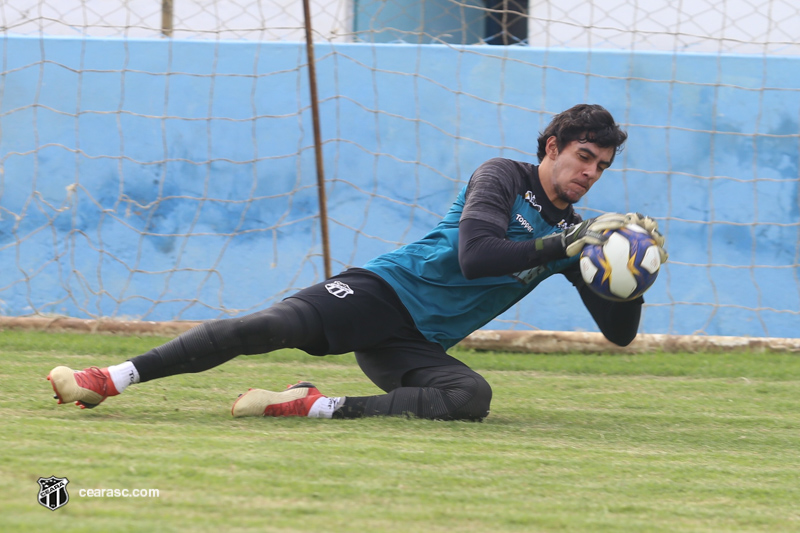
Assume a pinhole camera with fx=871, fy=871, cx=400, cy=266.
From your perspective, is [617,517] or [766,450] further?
[766,450]

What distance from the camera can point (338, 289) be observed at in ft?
11.9

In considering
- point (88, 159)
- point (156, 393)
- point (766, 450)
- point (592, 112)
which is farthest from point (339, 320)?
point (88, 159)

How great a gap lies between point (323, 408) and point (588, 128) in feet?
5.19

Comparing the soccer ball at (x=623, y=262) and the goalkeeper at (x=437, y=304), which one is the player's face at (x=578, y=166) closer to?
the goalkeeper at (x=437, y=304)

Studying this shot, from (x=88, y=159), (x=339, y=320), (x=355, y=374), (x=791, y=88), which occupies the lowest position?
(x=355, y=374)

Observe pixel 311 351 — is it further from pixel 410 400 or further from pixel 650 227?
pixel 650 227

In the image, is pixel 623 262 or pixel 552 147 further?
pixel 552 147

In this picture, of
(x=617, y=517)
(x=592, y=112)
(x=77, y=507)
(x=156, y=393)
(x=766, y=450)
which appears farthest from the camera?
(x=156, y=393)

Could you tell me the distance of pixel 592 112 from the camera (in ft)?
11.9

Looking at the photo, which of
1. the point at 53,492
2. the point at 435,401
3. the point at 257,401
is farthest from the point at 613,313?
the point at 53,492

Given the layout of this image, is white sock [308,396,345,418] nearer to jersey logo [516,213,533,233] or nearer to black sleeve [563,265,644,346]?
jersey logo [516,213,533,233]

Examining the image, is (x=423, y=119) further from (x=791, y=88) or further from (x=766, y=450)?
(x=766, y=450)

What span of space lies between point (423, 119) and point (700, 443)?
405 cm

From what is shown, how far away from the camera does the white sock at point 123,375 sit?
130 inches
